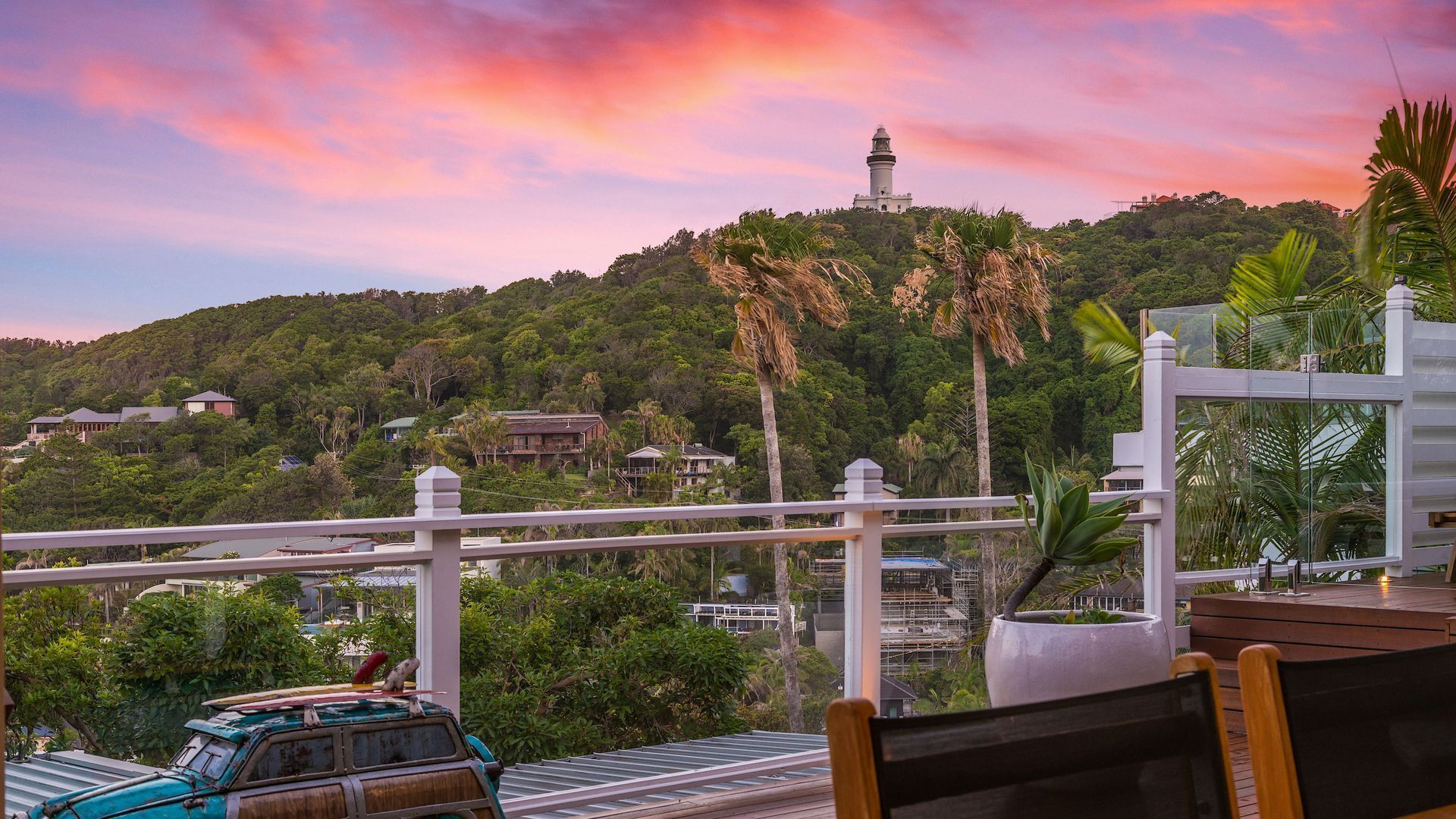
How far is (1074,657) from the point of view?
3572 mm

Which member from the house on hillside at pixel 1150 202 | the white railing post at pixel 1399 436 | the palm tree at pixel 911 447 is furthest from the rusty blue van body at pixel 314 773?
the palm tree at pixel 911 447

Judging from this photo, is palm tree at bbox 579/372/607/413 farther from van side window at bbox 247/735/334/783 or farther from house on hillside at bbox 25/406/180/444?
van side window at bbox 247/735/334/783

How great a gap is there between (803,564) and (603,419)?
22.7 m

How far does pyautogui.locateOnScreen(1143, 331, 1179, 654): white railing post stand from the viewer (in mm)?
4953

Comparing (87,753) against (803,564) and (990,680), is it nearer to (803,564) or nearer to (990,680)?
(803,564)

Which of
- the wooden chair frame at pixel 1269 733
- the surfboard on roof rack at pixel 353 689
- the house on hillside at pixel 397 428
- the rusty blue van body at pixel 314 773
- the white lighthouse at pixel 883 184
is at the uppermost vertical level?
the white lighthouse at pixel 883 184

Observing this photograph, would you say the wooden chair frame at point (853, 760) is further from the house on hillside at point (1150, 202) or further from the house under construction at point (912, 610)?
the house on hillside at point (1150, 202)

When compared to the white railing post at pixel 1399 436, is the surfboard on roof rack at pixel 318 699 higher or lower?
lower

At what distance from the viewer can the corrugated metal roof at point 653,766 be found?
3350mm

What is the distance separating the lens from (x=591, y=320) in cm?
2498

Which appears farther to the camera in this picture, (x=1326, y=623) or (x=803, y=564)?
(x=1326, y=623)

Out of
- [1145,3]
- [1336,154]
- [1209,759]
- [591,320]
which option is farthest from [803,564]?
[591,320]

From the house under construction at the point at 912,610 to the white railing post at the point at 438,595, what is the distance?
134cm

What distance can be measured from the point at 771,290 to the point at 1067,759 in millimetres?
24473
